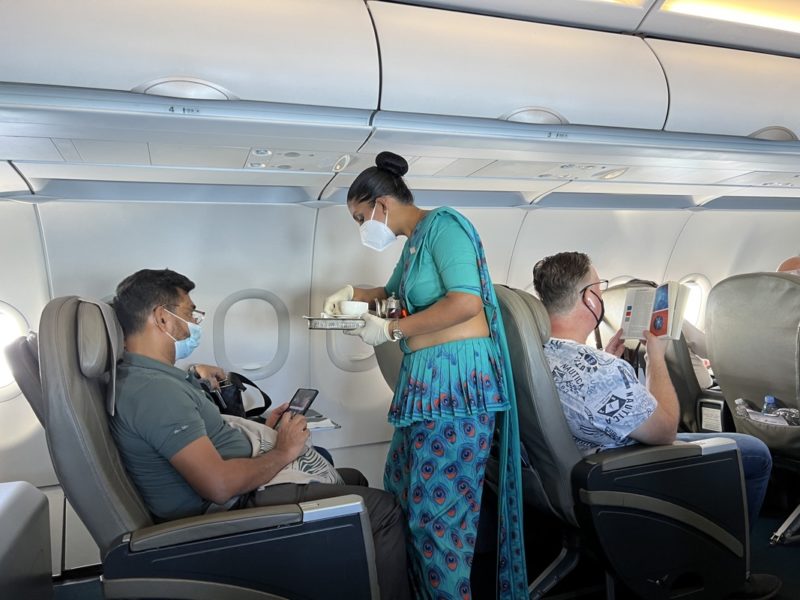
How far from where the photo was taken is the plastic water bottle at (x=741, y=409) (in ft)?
10.6

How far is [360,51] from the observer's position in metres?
2.17

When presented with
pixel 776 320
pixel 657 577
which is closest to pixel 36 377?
pixel 657 577

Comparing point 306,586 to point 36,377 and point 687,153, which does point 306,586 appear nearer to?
point 36,377

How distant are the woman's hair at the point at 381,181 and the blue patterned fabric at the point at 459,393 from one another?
0.20 metres

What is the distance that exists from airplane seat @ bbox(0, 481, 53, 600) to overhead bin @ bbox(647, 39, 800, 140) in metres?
3.11

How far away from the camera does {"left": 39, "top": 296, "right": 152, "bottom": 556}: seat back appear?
165cm

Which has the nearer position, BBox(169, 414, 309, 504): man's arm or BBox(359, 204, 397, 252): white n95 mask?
BBox(169, 414, 309, 504): man's arm

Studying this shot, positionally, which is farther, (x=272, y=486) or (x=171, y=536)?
(x=272, y=486)

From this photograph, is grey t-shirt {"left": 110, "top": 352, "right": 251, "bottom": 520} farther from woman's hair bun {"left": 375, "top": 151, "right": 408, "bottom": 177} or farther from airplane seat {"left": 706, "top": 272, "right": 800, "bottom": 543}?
airplane seat {"left": 706, "top": 272, "right": 800, "bottom": 543}

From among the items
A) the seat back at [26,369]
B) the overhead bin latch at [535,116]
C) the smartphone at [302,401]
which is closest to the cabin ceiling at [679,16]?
the overhead bin latch at [535,116]

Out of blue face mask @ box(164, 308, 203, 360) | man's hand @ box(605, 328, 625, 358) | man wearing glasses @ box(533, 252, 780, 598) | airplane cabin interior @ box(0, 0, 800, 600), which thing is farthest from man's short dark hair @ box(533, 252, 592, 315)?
blue face mask @ box(164, 308, 203, 360)

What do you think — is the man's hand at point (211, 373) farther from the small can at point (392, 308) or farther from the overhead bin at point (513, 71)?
the overhead bin at point (513, 71)

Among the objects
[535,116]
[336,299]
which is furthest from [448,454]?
[535,116]

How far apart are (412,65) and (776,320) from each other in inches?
89.1
